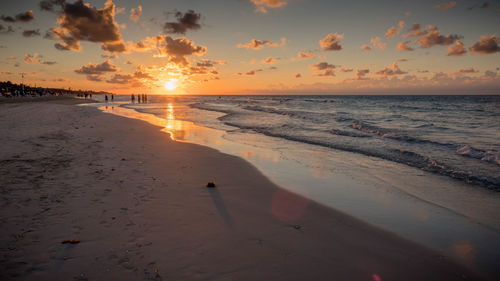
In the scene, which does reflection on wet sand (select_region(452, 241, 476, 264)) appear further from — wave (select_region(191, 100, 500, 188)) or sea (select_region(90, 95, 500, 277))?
wave (select_region(191, 100, 500, 188))

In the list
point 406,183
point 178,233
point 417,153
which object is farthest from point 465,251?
point 417,153

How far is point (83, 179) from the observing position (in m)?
6.80

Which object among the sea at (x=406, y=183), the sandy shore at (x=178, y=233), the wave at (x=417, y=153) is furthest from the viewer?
the wave at (x=417, y=153)

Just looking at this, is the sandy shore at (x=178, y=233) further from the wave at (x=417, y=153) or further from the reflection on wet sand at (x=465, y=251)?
the wave at (x=417, y=153)

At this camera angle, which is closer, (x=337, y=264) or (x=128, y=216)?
(x=337, y=264)

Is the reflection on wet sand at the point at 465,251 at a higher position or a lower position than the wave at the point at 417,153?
lower

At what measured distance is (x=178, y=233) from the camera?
14.6 feet

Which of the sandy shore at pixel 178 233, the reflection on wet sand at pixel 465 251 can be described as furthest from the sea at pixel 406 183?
the sandy shore at pixel 178 233

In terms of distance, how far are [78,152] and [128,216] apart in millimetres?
6773

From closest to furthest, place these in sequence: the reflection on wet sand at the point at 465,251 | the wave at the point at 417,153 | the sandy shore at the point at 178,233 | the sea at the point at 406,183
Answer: the sandy shore at the point at 178,233, the reflection on wet sand at the point at 465,251, the sea at the point at 406,183, the wave at the point at 417,153

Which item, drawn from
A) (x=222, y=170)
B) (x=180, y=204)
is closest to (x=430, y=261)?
(x=180, y=204)

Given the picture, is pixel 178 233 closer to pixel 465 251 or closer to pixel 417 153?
pixel 465 251

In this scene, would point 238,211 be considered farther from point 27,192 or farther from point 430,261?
point 27,192

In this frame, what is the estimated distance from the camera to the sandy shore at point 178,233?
3.54 meters
